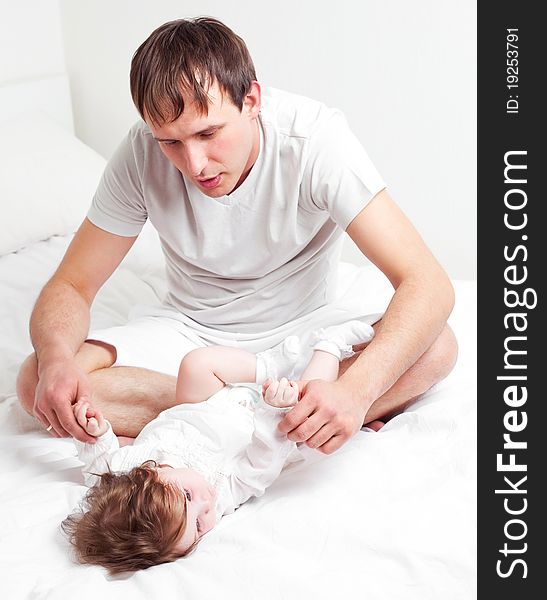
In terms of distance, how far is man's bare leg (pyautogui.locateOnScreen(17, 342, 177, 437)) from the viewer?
2037 millimetres

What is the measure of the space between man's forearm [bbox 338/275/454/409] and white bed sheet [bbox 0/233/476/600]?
0.14 metres

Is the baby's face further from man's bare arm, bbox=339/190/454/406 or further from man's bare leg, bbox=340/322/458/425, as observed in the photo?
man's bare leg, bbox=340/322/458/425

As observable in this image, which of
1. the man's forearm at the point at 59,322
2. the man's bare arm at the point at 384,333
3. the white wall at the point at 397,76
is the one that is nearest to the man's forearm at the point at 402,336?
the man's bare arm at the point at 384,333

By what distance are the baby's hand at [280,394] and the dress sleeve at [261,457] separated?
0.06 feet

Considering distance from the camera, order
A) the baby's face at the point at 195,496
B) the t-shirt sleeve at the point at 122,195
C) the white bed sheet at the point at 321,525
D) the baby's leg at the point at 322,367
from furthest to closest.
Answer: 1. the t-shirt sleeve at the point at 122,195
2. the baby's leg at the point at 322,367
3. the baby's face at the point at 195,496
4. the white bed sheet at the point at 321,525

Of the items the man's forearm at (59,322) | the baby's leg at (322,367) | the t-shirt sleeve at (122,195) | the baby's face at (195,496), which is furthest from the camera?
the t-shirt sleeve at (122,195)

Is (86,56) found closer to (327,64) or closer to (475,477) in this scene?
(327,64)

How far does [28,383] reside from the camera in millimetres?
2027

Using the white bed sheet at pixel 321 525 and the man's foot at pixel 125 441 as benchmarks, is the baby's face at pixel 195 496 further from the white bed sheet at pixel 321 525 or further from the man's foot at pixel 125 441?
the man's foot at pixel 125 441

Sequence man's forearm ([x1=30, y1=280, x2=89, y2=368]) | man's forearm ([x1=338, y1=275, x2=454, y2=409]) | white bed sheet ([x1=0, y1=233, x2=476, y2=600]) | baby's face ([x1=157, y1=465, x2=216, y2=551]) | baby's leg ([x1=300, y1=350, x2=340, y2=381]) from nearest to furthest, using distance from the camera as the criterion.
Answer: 1. white bed sheet ([x1=0, y1=233, x2=476, y2=600])
2. baby's face ([x1=157, y1=465, x2=216, y2=551])
3. man's forearm ([x1=338, y1=275, x2=454, y2=409])
4. baby's leg ([x1=300, y1=350, x2=340, y2=381])
5. man's forearm ([x1=30, y1=280, x2=89, y2=368])

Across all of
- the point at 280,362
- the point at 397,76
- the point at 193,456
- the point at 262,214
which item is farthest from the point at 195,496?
the point at 397,76

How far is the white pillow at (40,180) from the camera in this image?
2.93m

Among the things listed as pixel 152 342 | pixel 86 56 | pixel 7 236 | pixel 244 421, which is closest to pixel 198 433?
pixel 244 421

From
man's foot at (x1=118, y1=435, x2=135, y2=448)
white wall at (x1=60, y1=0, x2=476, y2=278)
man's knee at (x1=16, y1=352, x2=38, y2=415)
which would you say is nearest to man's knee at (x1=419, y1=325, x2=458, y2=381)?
man's foot at (x1=118, y1=435, x2=135, y2=448)
